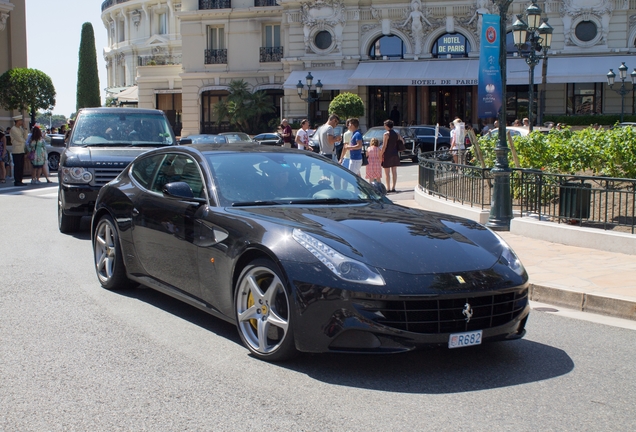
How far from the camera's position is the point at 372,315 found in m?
4.93

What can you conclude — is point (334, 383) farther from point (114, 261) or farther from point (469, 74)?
point (469, 74)

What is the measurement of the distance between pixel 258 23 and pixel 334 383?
46.5 m

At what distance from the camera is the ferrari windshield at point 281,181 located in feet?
20.8

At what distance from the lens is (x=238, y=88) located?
48.1 meters

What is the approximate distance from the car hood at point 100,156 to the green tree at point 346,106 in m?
26.3

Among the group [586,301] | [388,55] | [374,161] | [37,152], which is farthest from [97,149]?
[388,55]

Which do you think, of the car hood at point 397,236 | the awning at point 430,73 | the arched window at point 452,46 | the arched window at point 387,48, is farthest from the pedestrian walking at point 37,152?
the arched window at point 452,46

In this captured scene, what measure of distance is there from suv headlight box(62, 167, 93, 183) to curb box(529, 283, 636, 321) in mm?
7092

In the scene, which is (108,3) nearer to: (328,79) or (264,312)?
(328,79)

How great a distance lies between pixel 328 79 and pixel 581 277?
119ft

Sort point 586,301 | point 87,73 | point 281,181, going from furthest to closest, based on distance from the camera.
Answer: point 87,73
point 586,301
point 281,181

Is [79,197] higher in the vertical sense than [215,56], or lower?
lower

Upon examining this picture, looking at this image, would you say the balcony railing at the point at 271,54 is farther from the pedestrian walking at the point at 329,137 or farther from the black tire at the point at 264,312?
the black tire at the point at 264,312

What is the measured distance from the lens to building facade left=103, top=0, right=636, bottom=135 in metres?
40.1
